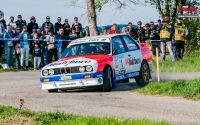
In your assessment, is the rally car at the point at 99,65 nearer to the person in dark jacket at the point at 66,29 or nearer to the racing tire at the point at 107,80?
the racing tire at the point at 107,80

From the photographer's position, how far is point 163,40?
28594mm

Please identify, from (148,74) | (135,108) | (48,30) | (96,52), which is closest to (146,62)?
(148,74)

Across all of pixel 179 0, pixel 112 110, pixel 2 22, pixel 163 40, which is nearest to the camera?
pixel 112 110

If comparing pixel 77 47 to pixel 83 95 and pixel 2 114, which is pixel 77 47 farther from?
pixel 2 114

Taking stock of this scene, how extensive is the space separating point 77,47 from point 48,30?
329 inches

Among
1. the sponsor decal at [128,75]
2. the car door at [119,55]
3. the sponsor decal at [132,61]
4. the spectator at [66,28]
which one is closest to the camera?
the car door at [119,55]

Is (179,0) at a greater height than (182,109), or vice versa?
(179,0)

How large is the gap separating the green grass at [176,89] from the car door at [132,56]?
128cm

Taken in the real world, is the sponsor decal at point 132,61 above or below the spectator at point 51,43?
below

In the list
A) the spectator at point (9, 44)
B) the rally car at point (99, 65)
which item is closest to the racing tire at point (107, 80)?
the rally car at point (99, 65)

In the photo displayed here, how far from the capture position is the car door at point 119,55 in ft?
58.5

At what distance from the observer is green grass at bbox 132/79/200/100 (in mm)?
15578

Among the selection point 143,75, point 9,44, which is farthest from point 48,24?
point 143,75

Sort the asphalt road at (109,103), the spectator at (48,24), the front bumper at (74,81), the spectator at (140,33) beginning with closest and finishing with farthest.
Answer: the asphalt road at (109,103) < the front bumper at (74,81) < the spectator at (48,24) < the spectator at (140,33)
